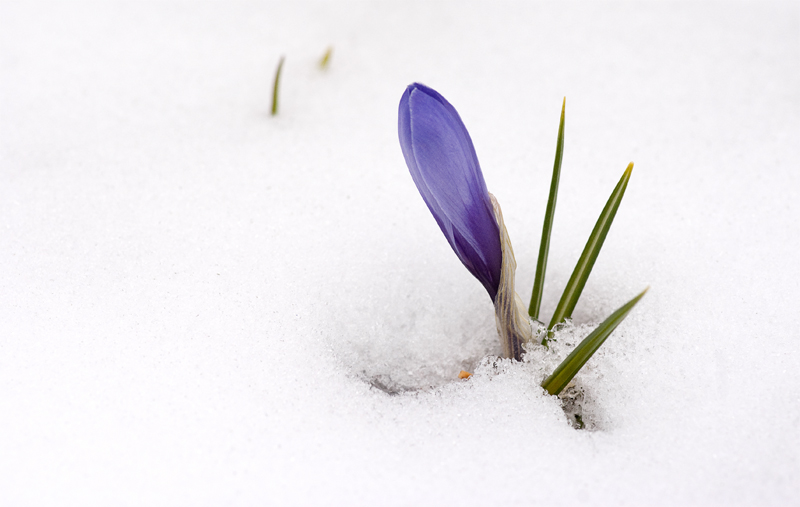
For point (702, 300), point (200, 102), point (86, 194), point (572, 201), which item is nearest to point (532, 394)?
point (702, 300)

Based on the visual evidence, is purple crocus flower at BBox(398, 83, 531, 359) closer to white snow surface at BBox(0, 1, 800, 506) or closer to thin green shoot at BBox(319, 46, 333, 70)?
white snow surface at BBox(0, 1, 800, 506)

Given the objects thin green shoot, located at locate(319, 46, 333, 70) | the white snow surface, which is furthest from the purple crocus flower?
thin green shoot, located at locate(319, 46, 333, 70)

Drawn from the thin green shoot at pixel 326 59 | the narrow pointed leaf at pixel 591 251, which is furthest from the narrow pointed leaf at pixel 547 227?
the thin green shoot at pixel 326 59

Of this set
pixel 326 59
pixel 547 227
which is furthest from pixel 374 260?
A: pixel 326 59

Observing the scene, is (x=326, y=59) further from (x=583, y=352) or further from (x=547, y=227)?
(x=583, y=352)

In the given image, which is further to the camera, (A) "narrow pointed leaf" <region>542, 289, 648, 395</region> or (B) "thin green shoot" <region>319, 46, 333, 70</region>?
(B) "thin green shoot" <region>319, 46, 333, 70</region>
